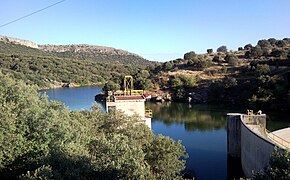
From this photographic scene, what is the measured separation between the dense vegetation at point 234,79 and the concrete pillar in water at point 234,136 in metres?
28.2

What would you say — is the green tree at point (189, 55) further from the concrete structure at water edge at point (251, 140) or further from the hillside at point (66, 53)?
the concrete structure at water edge at point (251, 140)

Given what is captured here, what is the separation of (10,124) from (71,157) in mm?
3850

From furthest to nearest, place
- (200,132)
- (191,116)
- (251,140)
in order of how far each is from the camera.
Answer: (191,116), (200,132), (251,140)

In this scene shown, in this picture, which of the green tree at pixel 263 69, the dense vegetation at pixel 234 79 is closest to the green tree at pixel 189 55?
the dense vegetation at pixel 234 79

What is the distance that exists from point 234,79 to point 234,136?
132ft

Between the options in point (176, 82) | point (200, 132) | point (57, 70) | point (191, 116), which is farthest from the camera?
point (57, 70)

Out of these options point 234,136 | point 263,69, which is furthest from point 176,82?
point 234,136

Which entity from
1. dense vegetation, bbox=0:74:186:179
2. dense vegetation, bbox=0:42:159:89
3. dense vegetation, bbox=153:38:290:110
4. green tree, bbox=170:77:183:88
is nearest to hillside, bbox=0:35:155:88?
dense vegetation, bbox=0:42:159:89

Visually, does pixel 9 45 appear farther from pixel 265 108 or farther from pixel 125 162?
pixel 125 162

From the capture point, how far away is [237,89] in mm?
65125

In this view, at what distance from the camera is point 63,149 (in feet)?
39.6

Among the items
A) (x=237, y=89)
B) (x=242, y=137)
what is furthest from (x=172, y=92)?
(x=242, y=137)

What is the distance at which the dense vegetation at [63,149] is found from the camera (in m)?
10.9

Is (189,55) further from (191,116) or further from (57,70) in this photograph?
(191,116)
